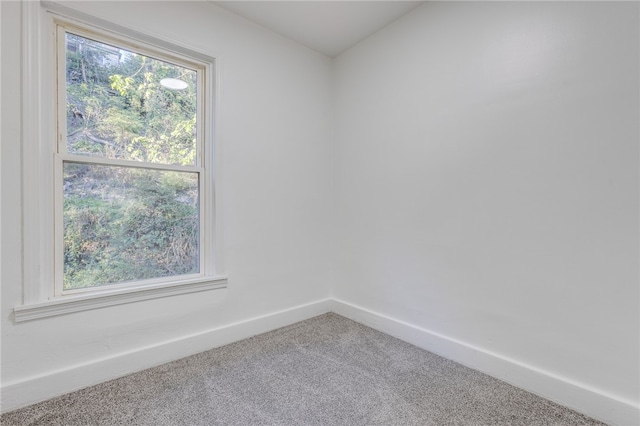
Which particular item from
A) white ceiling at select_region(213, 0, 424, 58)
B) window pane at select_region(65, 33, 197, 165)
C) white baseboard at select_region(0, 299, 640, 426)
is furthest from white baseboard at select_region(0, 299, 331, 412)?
white ceiling at select_region(213, 0, 424, 58)

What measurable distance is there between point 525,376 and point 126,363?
2327mm

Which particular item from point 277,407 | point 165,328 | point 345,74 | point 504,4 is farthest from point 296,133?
point 277,407

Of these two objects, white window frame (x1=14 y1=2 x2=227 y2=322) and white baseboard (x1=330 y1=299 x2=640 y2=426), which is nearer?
white baseboard (x1=330 y1=299 x2=640 y2=426)

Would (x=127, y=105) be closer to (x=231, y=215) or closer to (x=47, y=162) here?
(x=47, y=162)

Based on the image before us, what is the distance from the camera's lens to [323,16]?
2.19 metres

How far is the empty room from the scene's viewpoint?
4.66 feet

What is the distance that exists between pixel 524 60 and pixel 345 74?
1464 millimetres

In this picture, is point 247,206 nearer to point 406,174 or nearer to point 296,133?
point 296,133

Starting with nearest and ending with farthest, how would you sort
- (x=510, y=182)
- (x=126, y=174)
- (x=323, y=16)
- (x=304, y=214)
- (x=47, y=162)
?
(x=47, y=162), (x=510, y=182), (x=126, y=174), (x=323, y=16), (x=304, y=214)

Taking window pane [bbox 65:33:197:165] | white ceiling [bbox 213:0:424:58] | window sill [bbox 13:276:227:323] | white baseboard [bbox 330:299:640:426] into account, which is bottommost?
white baseboard [bbox 330:299:640:426]

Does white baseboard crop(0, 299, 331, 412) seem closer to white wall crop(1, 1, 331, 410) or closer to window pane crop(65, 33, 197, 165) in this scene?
white wall crop(1, 1, 331, 410)

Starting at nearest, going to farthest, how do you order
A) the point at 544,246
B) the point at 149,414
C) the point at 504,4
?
the point at 149,414 → the point at 544,246 → the point at 504,4

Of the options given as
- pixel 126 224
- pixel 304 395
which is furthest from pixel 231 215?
pixel 304 395

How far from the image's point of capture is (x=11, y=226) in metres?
1.46
